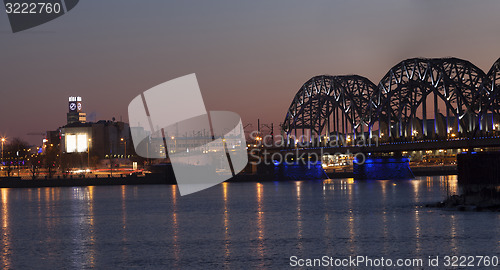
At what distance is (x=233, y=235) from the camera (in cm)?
5206

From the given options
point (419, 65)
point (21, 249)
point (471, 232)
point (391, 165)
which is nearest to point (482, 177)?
point (471, 232)

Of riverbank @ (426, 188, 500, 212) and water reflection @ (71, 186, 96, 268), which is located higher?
riverbank @ (426, 188, 500, 212)

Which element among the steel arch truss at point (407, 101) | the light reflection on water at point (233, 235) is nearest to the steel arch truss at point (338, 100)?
the steel arch truss at point (407, 101)

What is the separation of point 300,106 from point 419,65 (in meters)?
52.9

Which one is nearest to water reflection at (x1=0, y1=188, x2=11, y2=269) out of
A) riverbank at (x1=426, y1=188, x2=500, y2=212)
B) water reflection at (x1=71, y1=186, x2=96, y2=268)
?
water reflection at (x1=71, y1=186, x2=96, y2=268)

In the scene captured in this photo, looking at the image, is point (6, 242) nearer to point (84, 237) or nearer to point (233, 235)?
point (84, 237)

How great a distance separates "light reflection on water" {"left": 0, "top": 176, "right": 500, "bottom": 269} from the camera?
1617 inches

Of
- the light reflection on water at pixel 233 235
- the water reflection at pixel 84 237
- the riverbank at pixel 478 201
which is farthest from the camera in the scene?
the riverbank at pixel 478 201

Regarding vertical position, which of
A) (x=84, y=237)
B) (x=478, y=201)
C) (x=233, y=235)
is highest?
(x=478, y=201)

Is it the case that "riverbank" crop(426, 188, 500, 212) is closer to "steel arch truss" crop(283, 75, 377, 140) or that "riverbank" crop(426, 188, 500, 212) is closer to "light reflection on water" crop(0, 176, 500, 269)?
"light reflection on water" crop(0, 176, 500, 269)

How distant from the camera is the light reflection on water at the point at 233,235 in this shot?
135ft

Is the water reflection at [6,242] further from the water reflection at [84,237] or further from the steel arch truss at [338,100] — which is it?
the steel arch truss at [338,100]

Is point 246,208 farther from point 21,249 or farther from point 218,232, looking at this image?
point 21,249

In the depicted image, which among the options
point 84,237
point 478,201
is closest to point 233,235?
point 84,237
